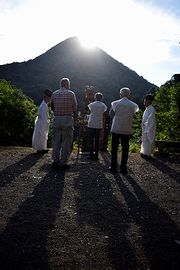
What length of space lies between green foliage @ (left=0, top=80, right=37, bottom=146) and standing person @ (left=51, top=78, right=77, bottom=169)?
8944 millimetres

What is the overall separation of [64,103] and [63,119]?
0.38 meters

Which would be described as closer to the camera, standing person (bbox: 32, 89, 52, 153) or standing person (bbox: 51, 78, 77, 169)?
standing person (bbox: 51, 78, 77, 169)

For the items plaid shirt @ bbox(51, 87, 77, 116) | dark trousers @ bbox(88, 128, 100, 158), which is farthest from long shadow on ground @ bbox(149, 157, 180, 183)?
plaid shirt @ bbox(51, 87, 77, 116)

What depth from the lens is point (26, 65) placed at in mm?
98938

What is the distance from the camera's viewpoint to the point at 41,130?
46.0 ft

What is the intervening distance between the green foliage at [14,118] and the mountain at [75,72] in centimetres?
6824

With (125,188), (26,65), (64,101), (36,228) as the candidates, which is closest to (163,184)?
(125,188)

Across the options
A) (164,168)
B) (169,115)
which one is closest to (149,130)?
(164,168)

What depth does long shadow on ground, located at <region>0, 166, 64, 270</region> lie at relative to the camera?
163 inches

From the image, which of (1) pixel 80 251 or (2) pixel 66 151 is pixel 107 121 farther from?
(1) pixel 80 251

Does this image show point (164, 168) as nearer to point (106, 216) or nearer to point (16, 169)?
point (16, 169)

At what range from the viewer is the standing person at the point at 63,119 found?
1022 centimetres

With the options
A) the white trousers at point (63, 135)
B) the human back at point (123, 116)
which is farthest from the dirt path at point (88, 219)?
the human back at point (123, 116)

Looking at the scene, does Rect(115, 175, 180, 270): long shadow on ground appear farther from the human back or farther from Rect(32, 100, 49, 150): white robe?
Rect(32, 100, 49, 150): white robe
